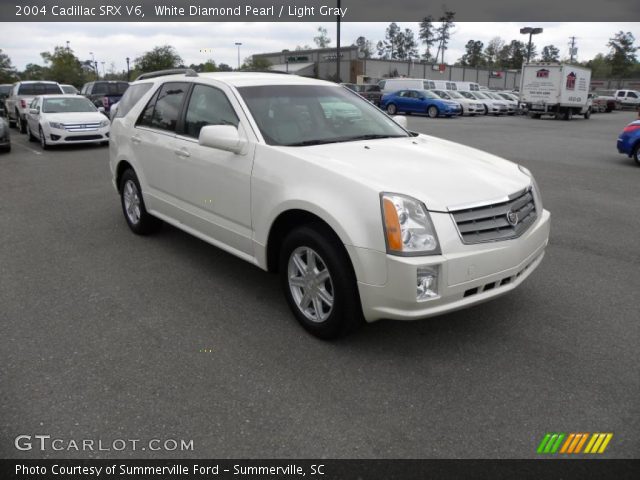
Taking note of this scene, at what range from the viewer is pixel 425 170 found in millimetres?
3631

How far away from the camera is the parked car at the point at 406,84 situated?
34188 millimetres

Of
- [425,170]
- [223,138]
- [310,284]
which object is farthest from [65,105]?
[425,170]

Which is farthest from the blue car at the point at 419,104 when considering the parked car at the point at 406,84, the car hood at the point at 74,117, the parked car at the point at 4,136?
the parked car at the point at 4,136

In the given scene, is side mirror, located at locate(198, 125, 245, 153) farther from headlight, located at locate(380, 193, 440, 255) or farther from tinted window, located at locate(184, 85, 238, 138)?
headlight, located at locate(380, 193, 440, 255)

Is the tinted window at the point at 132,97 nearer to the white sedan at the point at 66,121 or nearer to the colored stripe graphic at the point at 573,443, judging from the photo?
the colored stripe graphic at the point at 573,443

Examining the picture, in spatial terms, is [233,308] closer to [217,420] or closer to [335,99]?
[217,420]

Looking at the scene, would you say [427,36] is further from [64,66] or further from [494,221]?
[494,221]

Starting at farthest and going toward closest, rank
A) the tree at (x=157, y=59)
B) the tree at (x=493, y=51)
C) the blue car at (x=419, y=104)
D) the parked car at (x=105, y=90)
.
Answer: the tree at (x=493, y=51) < the tree at (x=157, y=59) < the blue car at (x=419, y=104) < the parked car at (x=105, y=90)

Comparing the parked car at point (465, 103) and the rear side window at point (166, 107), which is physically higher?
the rear side window at point (166, 107)

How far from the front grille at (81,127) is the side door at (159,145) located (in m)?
9.42

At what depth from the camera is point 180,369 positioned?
337cm

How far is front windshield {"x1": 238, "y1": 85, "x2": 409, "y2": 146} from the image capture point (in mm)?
4211

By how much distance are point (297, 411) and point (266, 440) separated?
11.1 inches

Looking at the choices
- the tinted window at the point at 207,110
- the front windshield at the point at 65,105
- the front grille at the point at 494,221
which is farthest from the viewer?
the front windshield at the point at 65,105
